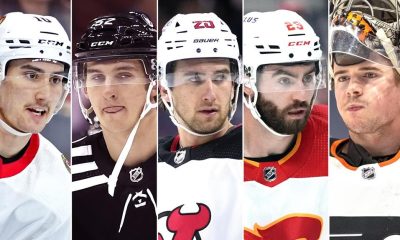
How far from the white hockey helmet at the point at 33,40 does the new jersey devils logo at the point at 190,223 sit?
120 centimetres

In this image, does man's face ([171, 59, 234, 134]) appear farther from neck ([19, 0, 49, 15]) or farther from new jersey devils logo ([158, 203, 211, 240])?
neck ([19, 0, 49, 15])

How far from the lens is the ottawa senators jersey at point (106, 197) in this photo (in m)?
4.79

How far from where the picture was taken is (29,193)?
4797 mm

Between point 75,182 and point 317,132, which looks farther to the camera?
point 75,182

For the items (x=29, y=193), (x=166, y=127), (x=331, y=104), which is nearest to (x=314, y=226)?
(x=331, y=104)

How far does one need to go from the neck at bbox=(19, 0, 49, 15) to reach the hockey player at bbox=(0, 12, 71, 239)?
0.15 feet

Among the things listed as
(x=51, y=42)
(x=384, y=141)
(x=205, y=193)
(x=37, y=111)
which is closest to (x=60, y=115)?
(x=37, y=111)

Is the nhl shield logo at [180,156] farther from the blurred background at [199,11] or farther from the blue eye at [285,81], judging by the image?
the blue eye at [285,81]

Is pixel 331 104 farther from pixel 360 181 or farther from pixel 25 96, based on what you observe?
pixel 25 96

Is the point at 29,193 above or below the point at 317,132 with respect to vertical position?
below

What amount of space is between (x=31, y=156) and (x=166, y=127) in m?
1.02

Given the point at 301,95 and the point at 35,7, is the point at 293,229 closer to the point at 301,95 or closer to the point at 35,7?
the point at 301,95

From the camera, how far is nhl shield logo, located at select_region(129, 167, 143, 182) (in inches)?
189

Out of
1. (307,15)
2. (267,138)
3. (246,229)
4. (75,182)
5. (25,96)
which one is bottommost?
(246,229)
